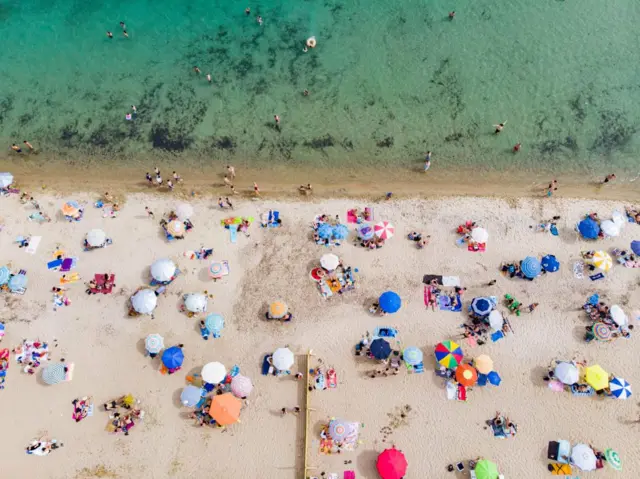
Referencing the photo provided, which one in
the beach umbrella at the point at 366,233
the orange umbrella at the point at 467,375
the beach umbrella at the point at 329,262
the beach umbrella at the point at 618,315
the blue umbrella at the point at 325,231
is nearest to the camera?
the orange umbrella at the point at 467,375

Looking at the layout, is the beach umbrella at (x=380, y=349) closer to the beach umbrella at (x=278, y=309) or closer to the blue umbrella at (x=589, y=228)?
the beach umbrella at (x=278, y=309)

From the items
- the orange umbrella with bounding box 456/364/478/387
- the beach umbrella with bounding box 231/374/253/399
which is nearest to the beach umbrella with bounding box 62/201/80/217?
the beach umbrella with bounding box 231/374/253/399

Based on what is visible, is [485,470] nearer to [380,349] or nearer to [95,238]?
[380,349]

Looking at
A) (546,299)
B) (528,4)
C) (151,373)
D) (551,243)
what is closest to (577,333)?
(546,299)

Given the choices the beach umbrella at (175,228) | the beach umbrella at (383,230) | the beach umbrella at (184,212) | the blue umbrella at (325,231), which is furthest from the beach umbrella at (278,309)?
the beach umbrella at (184,212)

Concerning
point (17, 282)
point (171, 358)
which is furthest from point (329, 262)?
point (17, 282)

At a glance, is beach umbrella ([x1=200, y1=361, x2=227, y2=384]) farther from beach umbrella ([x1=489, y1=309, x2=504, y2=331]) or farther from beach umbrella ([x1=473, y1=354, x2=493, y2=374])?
beach umbrella ([x1=489, y1=309, x2=504, y2=331])

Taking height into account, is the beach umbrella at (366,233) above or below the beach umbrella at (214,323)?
above
